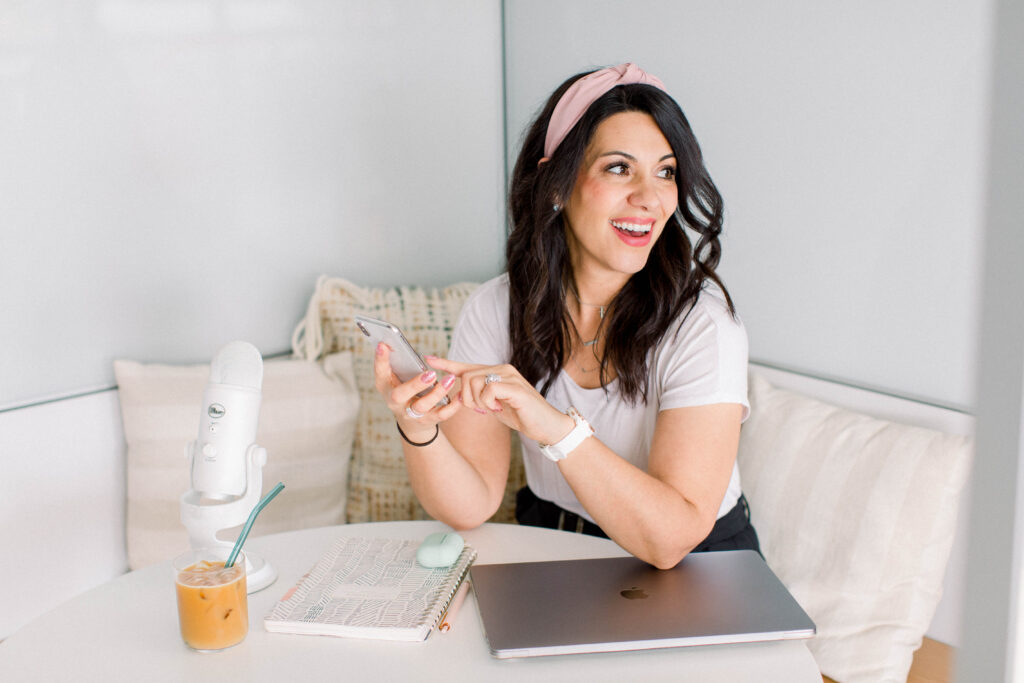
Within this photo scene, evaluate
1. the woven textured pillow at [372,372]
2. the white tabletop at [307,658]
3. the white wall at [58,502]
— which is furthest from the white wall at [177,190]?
the white tabletop at [307,658]

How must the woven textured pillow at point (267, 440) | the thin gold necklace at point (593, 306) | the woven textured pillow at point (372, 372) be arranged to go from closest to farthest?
the thin gold necklace at point (593, 306) → the woven textured pillow at point (267, 440) → the woven textured pillow at point (372, 372)

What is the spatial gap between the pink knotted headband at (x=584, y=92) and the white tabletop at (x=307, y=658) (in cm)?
80

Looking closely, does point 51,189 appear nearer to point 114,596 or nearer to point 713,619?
point 114,596

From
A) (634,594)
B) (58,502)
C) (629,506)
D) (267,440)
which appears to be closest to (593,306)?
(629,506)

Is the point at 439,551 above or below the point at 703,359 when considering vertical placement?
below

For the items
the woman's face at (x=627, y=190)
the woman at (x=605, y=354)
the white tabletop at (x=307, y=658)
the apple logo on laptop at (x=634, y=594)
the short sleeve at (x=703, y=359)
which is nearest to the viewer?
the white tabletop at (x=307, y=658)

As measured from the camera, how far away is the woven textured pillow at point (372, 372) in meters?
1.85

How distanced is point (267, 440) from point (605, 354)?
739mm

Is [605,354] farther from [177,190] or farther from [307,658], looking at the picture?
[177,190]

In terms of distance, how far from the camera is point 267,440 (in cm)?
169

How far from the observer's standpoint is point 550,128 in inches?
56.4

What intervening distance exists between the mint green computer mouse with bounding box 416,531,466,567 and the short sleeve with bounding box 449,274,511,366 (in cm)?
43

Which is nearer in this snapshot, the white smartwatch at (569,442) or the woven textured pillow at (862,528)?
the white smartwatch at (569,442)

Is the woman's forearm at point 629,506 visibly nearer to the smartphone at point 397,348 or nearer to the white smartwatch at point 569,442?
the white smartwatch at point 569,442
